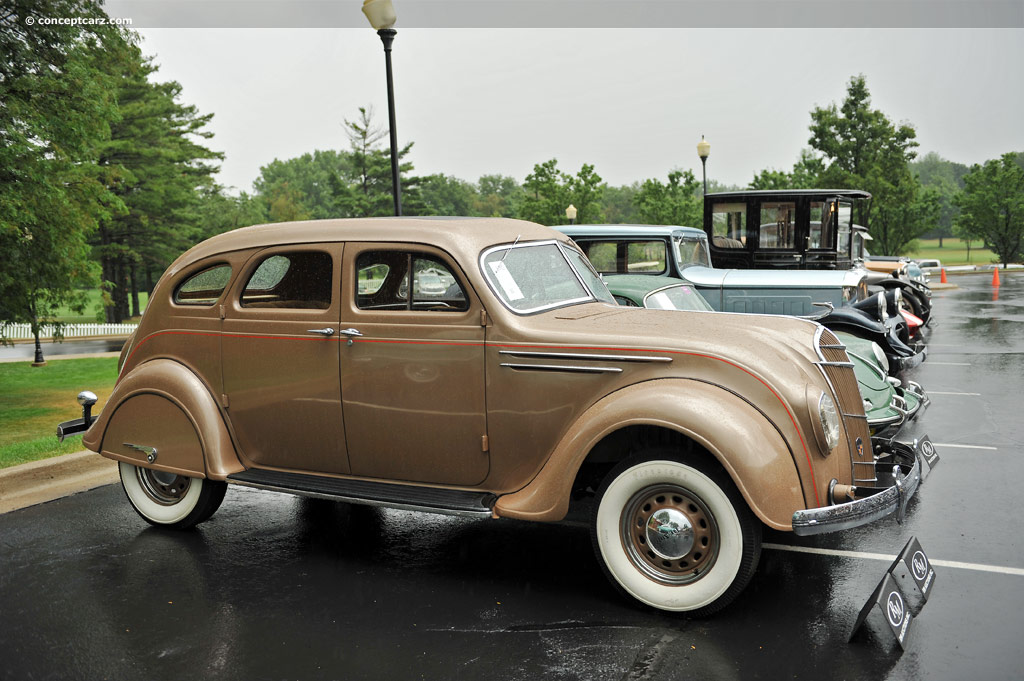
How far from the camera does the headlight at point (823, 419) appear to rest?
3.83 m

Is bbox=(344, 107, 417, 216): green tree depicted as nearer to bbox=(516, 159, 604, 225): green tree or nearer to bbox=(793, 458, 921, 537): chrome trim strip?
bbox=(516, 159, 604, 225): green tree

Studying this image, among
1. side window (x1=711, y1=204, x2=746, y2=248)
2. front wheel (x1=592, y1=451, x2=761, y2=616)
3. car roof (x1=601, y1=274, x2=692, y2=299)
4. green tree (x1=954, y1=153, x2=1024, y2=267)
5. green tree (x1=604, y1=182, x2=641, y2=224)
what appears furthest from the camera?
green tree (x1=604, y1=182, x2=641, y2=224)

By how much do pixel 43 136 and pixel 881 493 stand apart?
34.4ft

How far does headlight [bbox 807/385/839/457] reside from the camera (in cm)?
383

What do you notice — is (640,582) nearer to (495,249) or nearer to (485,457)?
(485,457)

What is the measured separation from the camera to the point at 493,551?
195 inches

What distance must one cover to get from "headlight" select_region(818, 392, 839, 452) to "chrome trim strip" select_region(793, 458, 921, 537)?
0.30 meters

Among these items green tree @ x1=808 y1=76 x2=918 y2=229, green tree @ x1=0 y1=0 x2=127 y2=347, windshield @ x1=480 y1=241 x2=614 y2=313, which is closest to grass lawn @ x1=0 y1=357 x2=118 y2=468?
green tree @ x1=0 y1=0 x2=127 y2=347

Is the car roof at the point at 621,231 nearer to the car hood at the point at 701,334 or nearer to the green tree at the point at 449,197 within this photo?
the car hood at the point at 701,334

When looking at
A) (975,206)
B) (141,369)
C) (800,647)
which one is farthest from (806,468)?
(975,206)

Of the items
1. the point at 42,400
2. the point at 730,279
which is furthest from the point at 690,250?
the point at 42,400

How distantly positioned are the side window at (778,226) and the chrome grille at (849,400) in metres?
10.3

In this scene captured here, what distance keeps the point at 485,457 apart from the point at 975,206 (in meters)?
55.4

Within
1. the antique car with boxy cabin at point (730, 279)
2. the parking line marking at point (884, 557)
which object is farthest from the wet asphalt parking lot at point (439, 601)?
the antique car with boxy cabin at point (730, 279)
